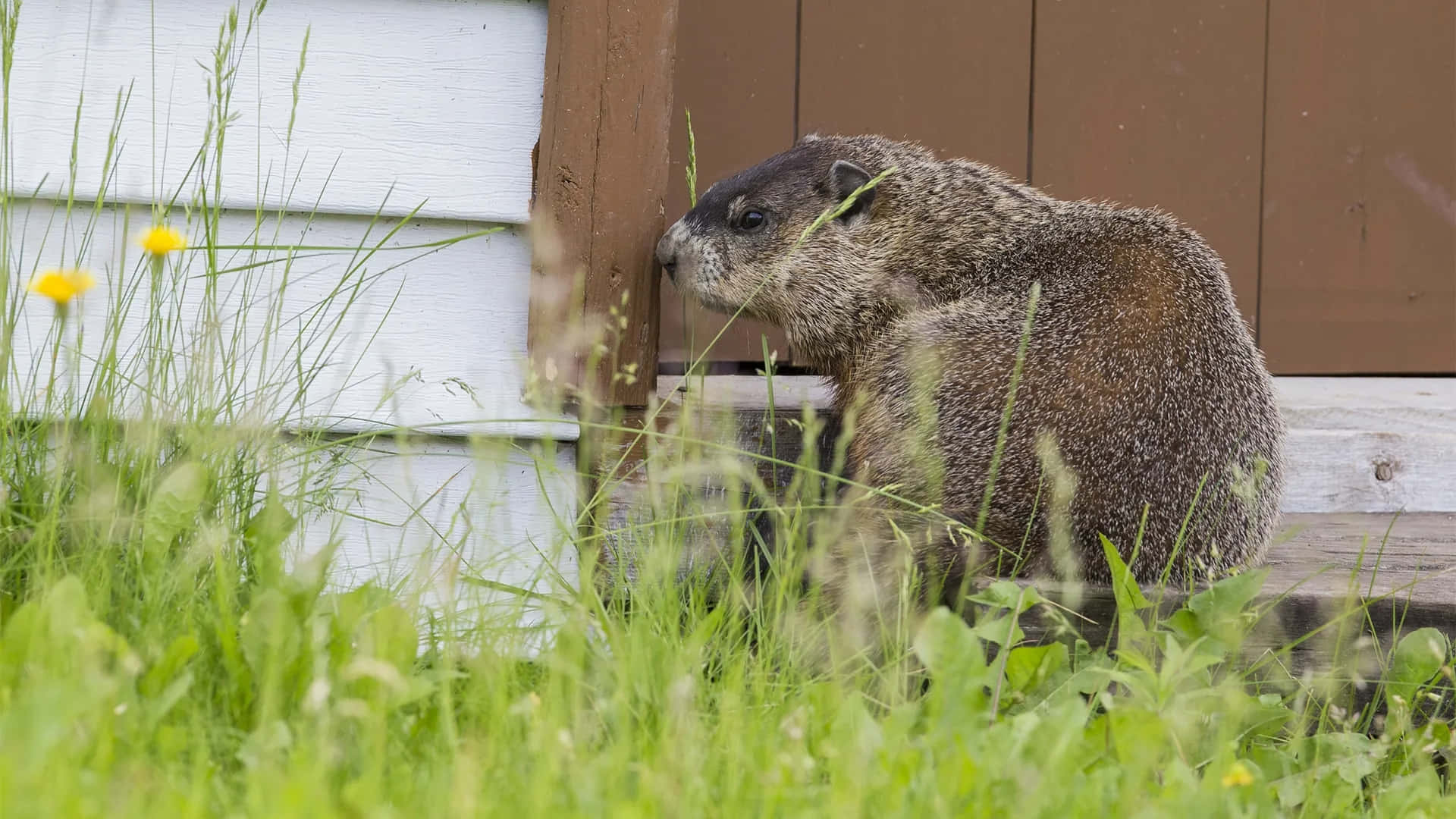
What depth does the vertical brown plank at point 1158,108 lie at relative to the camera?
4441mm

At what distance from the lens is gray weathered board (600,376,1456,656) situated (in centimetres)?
283

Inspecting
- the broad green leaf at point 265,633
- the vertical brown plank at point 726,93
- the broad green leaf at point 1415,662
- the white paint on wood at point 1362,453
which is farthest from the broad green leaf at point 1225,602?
the vertical brown plank at point 726,93

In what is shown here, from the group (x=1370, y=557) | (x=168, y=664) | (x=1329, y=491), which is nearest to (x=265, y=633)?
(x=168, y=664)

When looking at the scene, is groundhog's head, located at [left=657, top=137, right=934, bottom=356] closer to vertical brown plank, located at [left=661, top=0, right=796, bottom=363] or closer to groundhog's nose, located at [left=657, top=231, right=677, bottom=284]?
groundhog's nose, located at [left=657, top=231, right=677, bottom=284]

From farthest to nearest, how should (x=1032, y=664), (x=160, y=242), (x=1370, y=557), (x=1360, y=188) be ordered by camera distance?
1. (x=1360, y=188)
2. (x=1370, y=557)
3. (x=1032, y=664)
4. (x=160, y=242)

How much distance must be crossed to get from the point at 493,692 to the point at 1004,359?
1.85 metres

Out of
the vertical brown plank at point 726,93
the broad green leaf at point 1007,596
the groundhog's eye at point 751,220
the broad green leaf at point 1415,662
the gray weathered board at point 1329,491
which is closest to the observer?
the broad green leaf at point 1007,596

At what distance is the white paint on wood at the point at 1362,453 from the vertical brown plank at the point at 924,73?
0.97m

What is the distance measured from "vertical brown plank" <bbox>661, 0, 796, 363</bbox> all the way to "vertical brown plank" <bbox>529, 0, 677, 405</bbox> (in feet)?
2.96

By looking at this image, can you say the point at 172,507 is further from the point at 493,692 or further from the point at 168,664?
the point at 493,692

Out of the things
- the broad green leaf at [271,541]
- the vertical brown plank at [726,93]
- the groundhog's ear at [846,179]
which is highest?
the vertical brown plank at [726,93]

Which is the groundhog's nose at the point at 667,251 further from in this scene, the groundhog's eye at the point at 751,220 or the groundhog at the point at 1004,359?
the groundhog's eye at the point at 751,220

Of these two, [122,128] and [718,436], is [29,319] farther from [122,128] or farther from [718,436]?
[718,436]

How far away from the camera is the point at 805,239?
12.3ft
